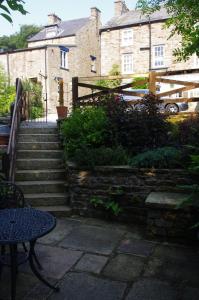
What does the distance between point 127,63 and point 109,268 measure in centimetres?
2664

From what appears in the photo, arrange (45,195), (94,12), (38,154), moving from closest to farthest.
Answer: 1. (45,195)
2. (38,154)
3. (94,12)

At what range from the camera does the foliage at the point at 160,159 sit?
16.8 feet

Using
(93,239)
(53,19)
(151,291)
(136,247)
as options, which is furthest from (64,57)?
(151,291)

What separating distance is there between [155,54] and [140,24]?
117 inches

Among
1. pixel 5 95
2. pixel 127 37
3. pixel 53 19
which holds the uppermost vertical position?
pixel 53 19

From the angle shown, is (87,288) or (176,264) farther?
(176,264)

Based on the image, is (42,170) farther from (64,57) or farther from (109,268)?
(64,57)

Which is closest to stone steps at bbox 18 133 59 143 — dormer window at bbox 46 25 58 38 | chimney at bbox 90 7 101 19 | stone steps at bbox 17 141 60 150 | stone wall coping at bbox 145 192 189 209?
stone steps at bbox 17 141 60 150

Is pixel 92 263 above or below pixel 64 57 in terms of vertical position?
below

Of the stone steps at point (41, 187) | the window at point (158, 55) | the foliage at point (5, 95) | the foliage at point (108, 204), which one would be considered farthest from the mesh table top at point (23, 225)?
the window at point (158, 55)

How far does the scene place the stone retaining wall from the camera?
5.02 m

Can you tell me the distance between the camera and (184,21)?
26.0 feet

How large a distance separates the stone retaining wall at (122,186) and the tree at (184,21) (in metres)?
1.93

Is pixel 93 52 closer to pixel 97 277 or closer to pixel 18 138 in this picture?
pixel 18 138
